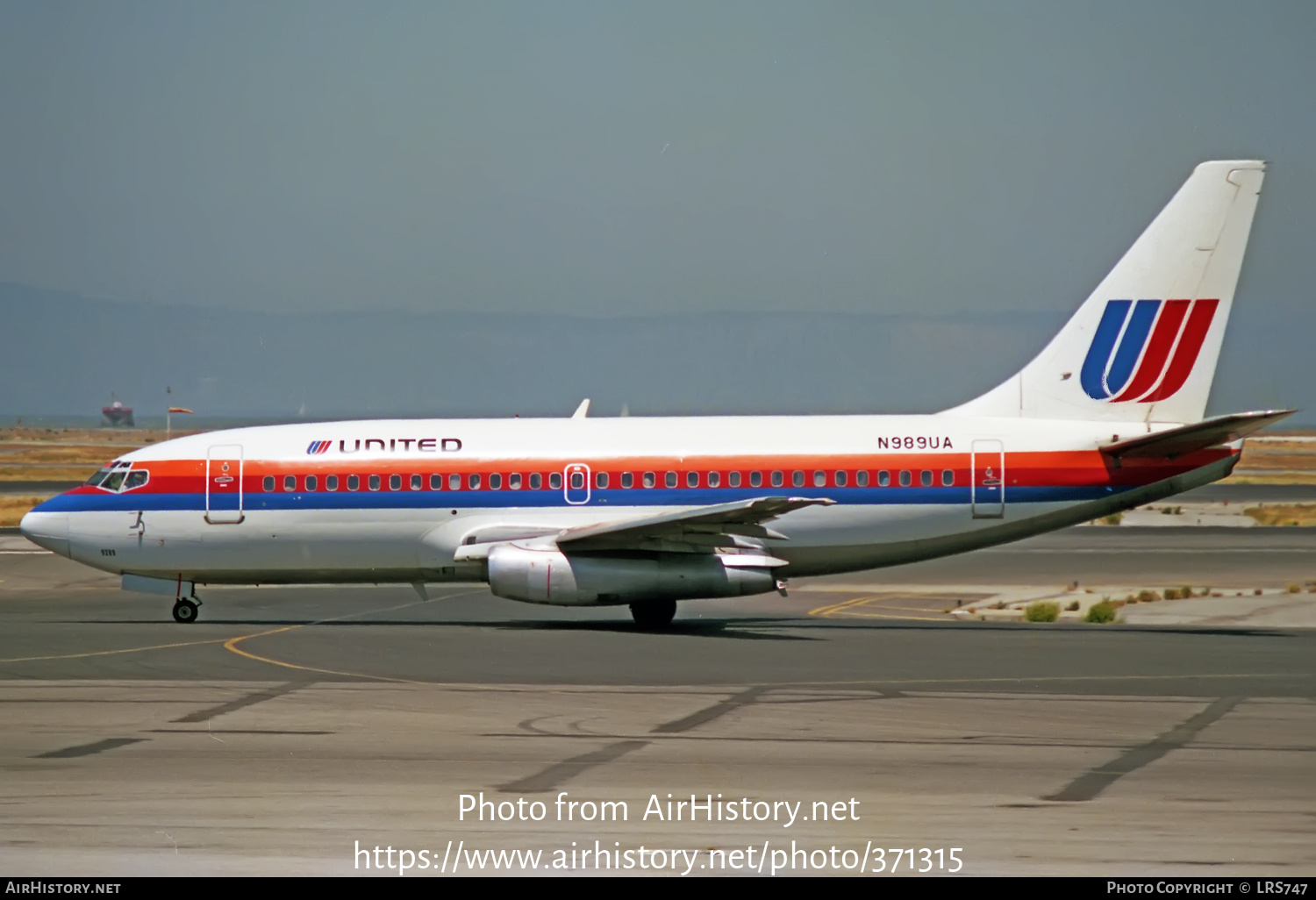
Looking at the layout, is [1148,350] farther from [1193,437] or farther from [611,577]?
[611,577]

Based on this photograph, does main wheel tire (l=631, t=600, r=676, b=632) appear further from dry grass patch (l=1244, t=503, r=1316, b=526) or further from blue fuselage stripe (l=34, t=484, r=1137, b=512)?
dry grass patch (l=1244, t=503, r=1316, b=526)

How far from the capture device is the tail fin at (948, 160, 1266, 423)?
29.8 metres

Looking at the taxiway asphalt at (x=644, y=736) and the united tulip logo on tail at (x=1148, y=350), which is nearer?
the taxiway asphalt at (x=644, y=736)

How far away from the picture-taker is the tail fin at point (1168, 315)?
29844 mm

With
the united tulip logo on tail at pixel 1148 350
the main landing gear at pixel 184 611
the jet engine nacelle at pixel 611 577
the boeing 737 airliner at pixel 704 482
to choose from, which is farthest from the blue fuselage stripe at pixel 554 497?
the united tulip logo on tail at pixel 1148 350

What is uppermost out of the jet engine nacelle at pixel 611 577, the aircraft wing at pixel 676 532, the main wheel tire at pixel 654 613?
the aircraft wing at pixel 676 532

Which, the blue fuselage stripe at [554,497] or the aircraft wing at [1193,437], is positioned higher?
the aircraft wing at [1193,437]

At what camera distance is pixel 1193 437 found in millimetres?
28188

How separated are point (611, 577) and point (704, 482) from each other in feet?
8.63

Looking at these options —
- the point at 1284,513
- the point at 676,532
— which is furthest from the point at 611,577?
the point at 1284,513

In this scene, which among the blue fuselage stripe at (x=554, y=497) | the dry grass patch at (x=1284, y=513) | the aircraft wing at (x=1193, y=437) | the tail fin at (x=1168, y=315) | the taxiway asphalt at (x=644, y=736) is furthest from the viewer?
the dry grass patch at (x=1284, y=513)

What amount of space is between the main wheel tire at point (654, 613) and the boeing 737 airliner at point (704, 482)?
4cm

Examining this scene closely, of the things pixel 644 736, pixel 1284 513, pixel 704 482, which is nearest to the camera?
pixel 644 736

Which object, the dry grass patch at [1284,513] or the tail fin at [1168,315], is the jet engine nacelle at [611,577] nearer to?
the tail fin at [1168,315]
